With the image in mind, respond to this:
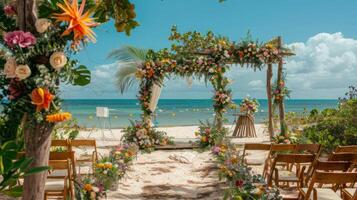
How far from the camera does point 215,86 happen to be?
10578mm

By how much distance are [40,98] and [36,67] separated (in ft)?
0.65

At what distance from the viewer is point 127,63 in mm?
11336

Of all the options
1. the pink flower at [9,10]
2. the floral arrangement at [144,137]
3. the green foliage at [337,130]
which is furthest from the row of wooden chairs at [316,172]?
the floral arrangement at [144,137]

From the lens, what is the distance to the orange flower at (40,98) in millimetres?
2580

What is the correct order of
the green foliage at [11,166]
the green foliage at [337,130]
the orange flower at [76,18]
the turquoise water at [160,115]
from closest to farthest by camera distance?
the green foliage at [11,166] < the orange flower at [76,18] < the green foliage at [337,130] < the turquoise water at [160,115]

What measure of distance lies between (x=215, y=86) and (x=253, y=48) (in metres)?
1.33

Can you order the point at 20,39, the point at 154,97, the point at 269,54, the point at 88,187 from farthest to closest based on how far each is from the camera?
the point at 154,97
the point at 269,54
the point at 88,187
the point at 20,39

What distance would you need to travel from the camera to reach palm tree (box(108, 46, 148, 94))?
1116 centimetres

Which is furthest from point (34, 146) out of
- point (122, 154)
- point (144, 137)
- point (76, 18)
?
point (144, 137)

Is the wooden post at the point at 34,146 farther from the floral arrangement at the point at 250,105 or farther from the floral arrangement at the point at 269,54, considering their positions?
the floral arrangement at the point at 250,105

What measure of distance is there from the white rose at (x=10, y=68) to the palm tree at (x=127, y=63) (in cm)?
848

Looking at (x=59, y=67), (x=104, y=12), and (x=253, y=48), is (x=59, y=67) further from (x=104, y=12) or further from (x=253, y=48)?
(x=253, y=48)

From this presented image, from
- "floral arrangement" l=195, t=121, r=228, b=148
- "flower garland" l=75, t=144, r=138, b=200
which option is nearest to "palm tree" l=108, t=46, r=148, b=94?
"floral arrangement" l=195, t=121, r=228, b=148

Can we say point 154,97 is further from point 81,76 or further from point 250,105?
point 81,76
